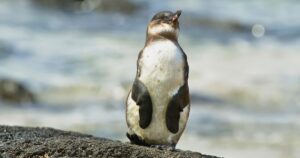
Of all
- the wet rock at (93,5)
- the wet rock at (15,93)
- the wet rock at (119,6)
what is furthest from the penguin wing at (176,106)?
the wet rock at (93,5)

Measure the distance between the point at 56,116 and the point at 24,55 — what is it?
520 cm

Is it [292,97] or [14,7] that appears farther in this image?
[14,7]

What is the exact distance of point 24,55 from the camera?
19.6 m

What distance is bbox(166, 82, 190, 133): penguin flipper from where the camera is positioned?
4.94m

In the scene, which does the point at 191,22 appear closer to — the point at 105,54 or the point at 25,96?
the point at 105,54

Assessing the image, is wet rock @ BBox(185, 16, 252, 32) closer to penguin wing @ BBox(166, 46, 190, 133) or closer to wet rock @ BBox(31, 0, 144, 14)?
wet rock @ BBox(31, 0, 144, 14)

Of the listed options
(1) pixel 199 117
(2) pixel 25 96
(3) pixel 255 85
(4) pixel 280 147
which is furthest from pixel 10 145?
(3) pixel 255 85

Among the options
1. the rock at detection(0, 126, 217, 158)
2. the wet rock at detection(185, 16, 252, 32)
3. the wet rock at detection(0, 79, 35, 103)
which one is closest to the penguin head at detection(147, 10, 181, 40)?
the rock at detection(0, 126, 217, 158)

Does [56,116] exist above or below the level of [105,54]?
below

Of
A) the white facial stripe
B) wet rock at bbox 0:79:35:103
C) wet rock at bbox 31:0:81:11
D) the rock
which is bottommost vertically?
the rock

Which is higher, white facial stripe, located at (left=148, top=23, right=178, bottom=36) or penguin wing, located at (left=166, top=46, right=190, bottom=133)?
white facial stripe, located at (left=148, top=23, right=178, bottom=36)

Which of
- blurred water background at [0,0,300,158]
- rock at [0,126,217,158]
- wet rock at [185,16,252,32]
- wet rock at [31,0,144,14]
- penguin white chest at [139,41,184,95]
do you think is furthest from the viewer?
wet rock at [31,0,144,14]

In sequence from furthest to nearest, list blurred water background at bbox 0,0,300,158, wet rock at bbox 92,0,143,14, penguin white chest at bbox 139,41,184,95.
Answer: wet rock at bbox 92,0,143,14 < blurred water background at bbox 0,0,300,158 < penguin white chest at bbox 139,41,184,95

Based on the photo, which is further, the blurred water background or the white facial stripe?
the blurred water background
